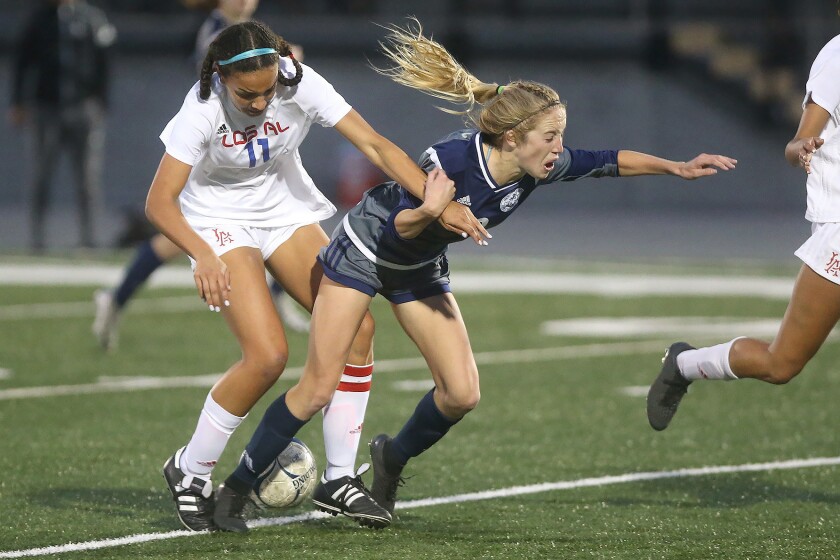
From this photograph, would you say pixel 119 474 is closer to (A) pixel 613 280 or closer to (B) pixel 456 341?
(B) pixel 456 341

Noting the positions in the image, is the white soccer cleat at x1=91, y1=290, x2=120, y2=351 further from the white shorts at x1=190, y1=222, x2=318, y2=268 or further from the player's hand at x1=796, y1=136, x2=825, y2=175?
the player's hand at x1=796, y1=136, x2=825, y2=175

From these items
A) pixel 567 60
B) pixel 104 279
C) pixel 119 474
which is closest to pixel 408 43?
pixel 119 474

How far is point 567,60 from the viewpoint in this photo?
24859 millimetres

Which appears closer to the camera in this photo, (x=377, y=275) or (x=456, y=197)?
(x=456, y=197)

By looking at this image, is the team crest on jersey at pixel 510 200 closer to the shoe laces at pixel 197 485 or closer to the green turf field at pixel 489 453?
the green turf field at pixel 489 453

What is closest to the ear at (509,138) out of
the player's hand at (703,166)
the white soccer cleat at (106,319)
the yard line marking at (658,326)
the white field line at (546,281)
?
the player's hand at (703,166)

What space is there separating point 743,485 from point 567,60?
18788mm

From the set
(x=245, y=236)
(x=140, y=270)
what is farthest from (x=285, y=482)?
(x=140, y=270)

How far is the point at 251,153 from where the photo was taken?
613 centimetres

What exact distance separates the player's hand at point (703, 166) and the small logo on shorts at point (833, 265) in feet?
1.69

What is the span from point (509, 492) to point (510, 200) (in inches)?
55.3

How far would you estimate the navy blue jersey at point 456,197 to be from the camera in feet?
18.7

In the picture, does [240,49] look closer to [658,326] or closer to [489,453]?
[489,453]

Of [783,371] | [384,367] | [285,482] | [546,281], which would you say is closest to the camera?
[285,482]
